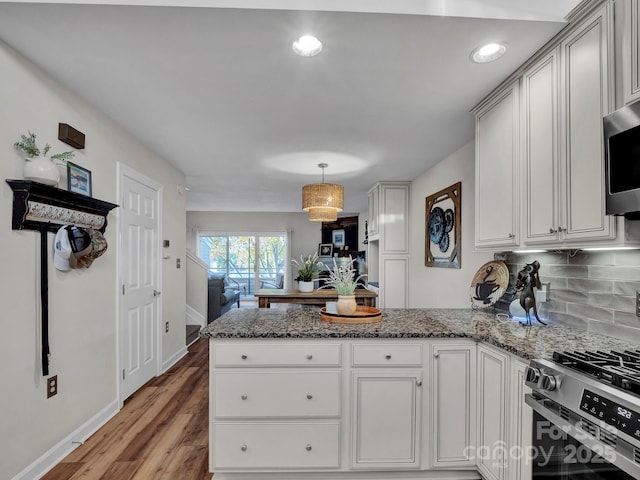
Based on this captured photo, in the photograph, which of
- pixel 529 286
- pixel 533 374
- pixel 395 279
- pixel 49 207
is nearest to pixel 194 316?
pixel 395 279

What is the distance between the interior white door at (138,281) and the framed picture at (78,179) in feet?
1.44

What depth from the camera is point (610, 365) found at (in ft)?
3.79

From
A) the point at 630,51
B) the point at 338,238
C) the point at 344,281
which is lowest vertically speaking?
the point at 344,281

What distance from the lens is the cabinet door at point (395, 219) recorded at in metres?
4.93

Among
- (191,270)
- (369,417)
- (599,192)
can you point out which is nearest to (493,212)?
(599,192)

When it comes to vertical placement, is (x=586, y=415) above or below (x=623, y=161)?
below

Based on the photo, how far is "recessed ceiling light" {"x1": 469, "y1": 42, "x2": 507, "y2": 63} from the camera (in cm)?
164

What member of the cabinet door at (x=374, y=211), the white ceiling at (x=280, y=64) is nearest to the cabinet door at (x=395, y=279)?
the cabinet door at (x=374, y=211)

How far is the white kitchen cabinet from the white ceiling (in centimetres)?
172

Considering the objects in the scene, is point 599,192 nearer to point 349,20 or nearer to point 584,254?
point 584,254

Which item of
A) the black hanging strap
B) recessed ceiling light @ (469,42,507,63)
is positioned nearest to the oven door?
recessed ceiling light @ (469,42,507,63)

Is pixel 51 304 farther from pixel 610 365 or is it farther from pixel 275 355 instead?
pixel 610 365

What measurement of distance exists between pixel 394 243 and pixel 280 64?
11.6ft

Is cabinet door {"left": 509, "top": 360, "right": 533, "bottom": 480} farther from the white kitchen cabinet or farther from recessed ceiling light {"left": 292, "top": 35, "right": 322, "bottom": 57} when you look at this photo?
the white kitchen cabinet
